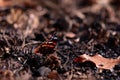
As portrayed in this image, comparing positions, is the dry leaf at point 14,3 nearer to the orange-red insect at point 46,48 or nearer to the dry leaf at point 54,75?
the orange-red insect at point 46,48

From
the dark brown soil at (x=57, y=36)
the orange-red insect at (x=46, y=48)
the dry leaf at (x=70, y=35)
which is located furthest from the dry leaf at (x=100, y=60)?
the dry leaf at (x=70, y=35)

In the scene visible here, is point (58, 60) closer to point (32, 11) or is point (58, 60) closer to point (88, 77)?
point (88, 77)

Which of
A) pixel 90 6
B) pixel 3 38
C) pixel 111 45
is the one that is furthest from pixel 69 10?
A: pixel 3 38

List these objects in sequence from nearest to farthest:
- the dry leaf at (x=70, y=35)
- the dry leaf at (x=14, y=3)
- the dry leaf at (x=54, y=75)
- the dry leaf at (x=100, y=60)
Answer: the dry leaf at (x=54, y=75), the dry leaf at (x=100, y=60), the dry leaf at (x=70, y=35), the dry leaf at (x=14, y=3)

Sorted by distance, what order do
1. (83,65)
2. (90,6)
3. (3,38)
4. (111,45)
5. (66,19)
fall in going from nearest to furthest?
(83,65) < (3,38) < (111,45) < (66,19) < (90,6)

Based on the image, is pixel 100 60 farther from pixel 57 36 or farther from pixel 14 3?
pixel 14 3
